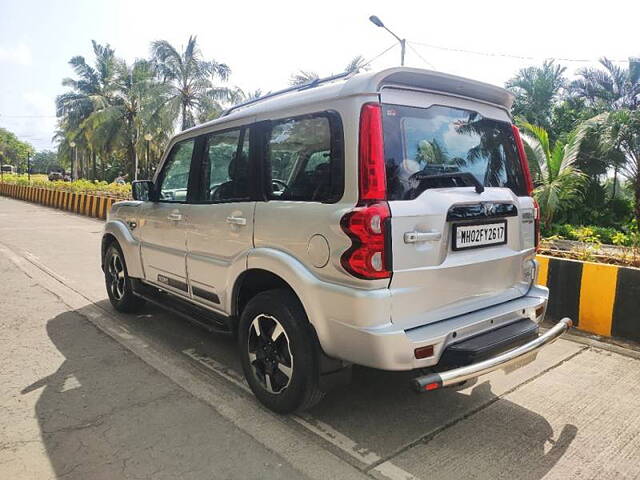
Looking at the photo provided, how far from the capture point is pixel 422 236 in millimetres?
2553

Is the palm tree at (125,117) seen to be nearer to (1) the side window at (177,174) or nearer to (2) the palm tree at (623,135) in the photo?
(2) the palm tree at (623,135)

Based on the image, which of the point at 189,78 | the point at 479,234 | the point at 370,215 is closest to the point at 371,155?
the point at 370,215

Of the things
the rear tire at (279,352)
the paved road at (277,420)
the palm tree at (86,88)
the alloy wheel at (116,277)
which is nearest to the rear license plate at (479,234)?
the rear tire at (279,352)

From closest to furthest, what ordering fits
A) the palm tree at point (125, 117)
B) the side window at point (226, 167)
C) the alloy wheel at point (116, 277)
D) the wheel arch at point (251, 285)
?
the wheel arch at point (251, 285), the side window at point (226, 167), the alloy wheel at point (116, 277), the palm tree at point (125, 117)

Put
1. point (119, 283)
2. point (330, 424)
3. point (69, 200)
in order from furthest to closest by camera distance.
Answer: point (69, 200)
point (119, 283)
point (330, 424)

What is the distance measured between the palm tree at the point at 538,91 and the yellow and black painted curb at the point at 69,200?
19.6m

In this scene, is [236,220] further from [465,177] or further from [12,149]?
[12,149]

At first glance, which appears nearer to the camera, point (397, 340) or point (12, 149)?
point (397, 340)

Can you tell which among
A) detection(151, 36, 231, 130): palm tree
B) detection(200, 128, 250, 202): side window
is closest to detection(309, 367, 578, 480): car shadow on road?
detection(200, 128, 250, 202): side window

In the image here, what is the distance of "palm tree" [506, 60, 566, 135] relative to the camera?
2464cm

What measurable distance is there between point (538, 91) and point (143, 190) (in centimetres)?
2488

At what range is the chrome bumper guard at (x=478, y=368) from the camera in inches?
94.3

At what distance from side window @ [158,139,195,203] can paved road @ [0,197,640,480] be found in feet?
Answer: 4.25

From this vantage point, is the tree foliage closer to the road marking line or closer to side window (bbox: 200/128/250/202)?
side window (bbox: 200/128/250/202)
